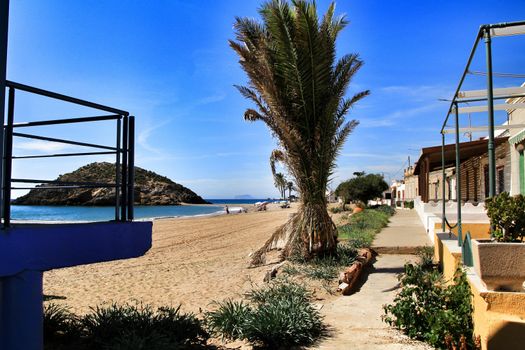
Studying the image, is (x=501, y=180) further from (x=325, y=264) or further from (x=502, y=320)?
(x=502, y=320)

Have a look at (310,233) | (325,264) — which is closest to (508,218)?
(325,264)

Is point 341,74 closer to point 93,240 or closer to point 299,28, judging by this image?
point 299,28

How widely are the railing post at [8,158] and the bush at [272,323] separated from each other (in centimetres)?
321

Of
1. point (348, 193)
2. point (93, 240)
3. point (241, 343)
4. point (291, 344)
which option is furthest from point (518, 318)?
point (348, 193)

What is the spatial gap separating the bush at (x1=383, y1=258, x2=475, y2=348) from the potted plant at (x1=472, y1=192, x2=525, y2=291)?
2.35 feet

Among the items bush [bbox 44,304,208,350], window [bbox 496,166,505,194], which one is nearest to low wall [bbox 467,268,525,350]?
bush [bbox 44,304,208,350]

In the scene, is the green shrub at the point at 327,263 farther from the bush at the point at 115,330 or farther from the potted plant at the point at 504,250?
the potted plant at the point at 504,250

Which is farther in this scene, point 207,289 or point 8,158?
point 207,289

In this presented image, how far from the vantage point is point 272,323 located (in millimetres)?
5699

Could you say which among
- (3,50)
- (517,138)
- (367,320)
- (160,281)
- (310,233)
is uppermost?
(517,138)

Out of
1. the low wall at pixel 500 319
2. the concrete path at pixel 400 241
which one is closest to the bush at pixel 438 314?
the low wall at pixel 500 319

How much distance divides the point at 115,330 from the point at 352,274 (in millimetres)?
5233

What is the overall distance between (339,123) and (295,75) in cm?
169

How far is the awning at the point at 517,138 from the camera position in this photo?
12.2 meters
